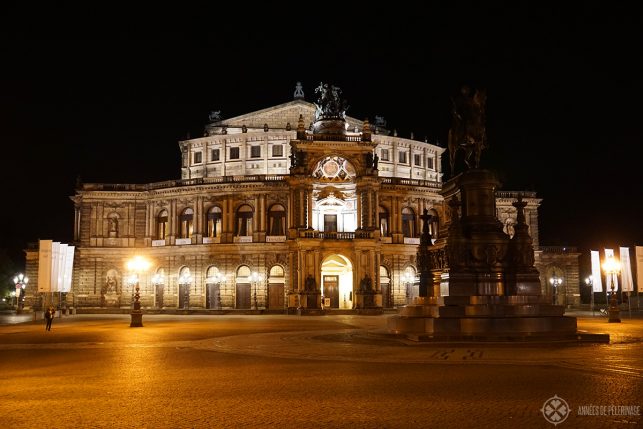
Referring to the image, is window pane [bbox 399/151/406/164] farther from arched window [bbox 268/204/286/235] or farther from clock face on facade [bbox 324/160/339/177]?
arched window [bbox 268/204/286/235]

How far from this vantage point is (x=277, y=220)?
228ft

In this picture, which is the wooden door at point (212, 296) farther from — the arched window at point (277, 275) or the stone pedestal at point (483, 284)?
the stone pedestal at point (483, 284)

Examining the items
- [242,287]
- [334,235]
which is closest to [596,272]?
[334,235]

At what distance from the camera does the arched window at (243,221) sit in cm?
7012

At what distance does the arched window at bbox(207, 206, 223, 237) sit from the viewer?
71062mm

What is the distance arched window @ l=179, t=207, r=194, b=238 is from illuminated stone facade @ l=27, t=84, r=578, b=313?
0.37 feet

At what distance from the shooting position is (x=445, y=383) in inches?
505

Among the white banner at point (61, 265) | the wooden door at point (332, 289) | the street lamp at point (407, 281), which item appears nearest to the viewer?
the white banner at point (61, 265)

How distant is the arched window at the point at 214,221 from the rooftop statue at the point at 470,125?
160 ft

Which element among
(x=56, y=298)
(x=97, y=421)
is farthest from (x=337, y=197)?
(x=97, y=421)

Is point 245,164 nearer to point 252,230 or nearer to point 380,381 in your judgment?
point 252,230

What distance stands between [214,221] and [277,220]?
730 cm

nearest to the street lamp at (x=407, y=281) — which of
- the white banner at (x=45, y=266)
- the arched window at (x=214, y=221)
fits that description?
the arched window at (x=214, y=221)

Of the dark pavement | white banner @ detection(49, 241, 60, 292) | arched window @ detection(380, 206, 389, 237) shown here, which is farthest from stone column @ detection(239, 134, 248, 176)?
the dark pavement
